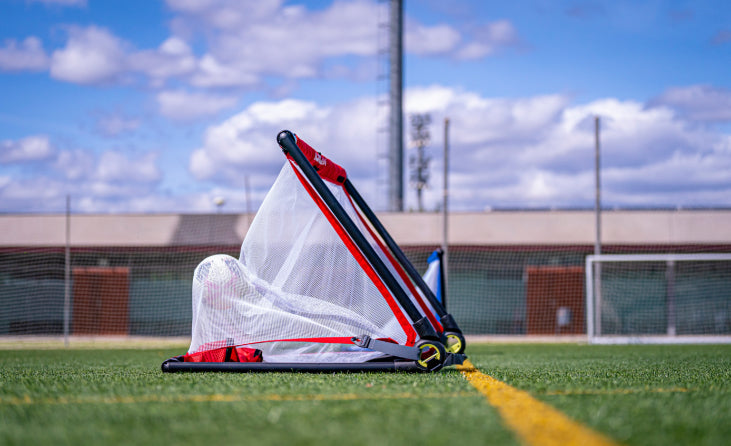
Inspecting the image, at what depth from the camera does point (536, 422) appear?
2.45m

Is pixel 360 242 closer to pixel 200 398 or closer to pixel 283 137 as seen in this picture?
pixel 283 137

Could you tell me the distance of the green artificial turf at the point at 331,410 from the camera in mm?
2189

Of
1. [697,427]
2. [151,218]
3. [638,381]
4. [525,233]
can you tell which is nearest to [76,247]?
[151,218]

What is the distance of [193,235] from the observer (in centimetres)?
1944

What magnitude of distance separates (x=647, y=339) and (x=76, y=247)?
14984mm

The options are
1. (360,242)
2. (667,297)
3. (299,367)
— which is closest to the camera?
(299,367)

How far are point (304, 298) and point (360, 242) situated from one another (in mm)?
559

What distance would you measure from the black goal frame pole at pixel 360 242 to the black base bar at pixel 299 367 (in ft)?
0.87

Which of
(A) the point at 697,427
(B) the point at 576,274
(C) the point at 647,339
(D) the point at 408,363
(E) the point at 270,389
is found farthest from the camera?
(B) the point at 576,274

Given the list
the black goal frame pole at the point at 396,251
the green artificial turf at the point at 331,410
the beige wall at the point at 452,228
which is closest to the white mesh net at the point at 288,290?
the green artificial turf at the point at 331,410

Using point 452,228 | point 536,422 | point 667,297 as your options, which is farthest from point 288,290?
point 667,297

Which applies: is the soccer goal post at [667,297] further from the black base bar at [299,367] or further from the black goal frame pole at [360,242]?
the black base bar at [299,367]

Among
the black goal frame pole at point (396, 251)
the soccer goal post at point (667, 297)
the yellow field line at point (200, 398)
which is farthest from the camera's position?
the soccer goal post at point (667, 297)

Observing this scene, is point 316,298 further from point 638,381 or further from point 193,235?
point 193,235
